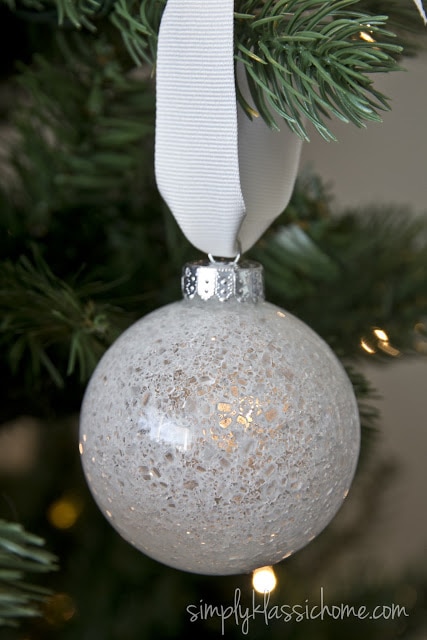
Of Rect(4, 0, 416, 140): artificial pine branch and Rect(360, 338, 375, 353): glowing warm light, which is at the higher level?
Rect(4, 0, 416, 140): artificial pine branch

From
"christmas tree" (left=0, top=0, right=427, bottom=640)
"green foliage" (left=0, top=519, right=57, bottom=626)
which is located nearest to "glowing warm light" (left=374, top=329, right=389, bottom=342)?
"christmas tree" (left=0, top=0, right=427, bottom=640)

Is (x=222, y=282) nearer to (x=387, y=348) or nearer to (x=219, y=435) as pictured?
(x=219, y=435)

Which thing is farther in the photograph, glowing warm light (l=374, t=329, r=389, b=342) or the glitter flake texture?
glowing warm light (l=374, t=329, r=389, b=342)

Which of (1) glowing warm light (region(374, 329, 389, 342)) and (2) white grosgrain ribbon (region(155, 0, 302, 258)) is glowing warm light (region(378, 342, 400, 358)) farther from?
(2) white grosgrain ribbon (region(155, 0, 302, 258))

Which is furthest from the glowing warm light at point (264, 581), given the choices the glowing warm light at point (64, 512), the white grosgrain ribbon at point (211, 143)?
the white grosgrain ribbon at point (211, 143)

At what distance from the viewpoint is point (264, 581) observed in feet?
1.49

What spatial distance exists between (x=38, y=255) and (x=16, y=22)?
6.6 inches

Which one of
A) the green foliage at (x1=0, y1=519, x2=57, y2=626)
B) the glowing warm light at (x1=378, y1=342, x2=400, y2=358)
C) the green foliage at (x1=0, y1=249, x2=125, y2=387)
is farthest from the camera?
the glowing warm light at (x1=378, y1=342, x2=400, y2=358)

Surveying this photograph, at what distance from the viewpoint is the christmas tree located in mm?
383

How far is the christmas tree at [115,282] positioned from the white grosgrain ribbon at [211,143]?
0.03 m

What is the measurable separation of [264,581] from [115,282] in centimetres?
21

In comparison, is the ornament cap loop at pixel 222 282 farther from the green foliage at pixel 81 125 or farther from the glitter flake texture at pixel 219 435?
the green foliage at pixel 81 125

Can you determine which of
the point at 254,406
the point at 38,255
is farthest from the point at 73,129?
the point at 254,406

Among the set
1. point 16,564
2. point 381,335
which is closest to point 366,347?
point 381,335
